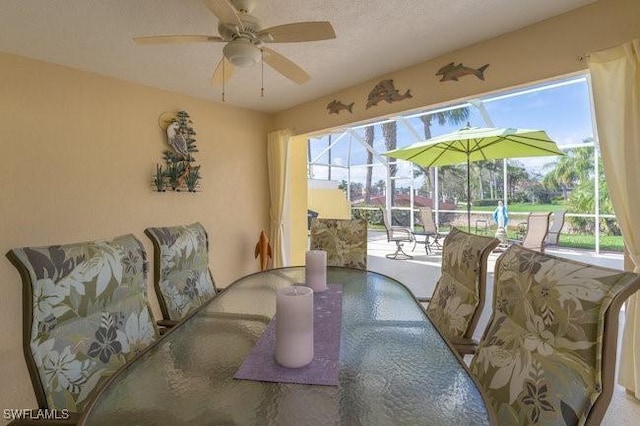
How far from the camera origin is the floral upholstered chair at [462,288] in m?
1.47

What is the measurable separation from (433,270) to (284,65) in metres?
4.25

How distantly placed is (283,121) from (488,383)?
3.96 meters

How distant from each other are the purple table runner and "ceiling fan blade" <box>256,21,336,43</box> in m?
1.32

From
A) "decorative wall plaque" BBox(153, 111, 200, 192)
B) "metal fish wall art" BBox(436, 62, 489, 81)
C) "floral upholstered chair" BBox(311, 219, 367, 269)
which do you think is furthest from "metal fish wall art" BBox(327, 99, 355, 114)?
"decorative wall plaque" BBox(153, 111, 200, 192)

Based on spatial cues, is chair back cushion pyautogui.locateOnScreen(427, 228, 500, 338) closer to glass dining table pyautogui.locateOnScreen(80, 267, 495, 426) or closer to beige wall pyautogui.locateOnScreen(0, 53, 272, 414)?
glass dining table pyautogui.locateOnScreen(80, 267, 495, 426)

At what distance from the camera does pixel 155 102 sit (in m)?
3.37

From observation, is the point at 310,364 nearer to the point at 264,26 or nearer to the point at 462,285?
the point at 462,285

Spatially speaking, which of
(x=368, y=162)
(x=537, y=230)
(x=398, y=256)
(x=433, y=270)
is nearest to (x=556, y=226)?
(x=537, y=230)

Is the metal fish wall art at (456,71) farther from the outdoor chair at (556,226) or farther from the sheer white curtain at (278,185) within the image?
the outdoor chair at (556,226)

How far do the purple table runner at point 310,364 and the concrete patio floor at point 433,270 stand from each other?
180 cm

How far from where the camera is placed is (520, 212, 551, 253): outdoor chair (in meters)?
5.25

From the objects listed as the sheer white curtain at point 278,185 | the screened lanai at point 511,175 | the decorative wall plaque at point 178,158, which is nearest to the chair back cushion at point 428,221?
the screened lanai at point 511,175

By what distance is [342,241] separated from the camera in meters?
2.79

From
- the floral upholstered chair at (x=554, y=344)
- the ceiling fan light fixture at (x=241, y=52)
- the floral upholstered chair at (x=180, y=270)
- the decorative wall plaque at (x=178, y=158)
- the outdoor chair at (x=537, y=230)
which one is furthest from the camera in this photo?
the outdoor chair at (x=537, y=230)
